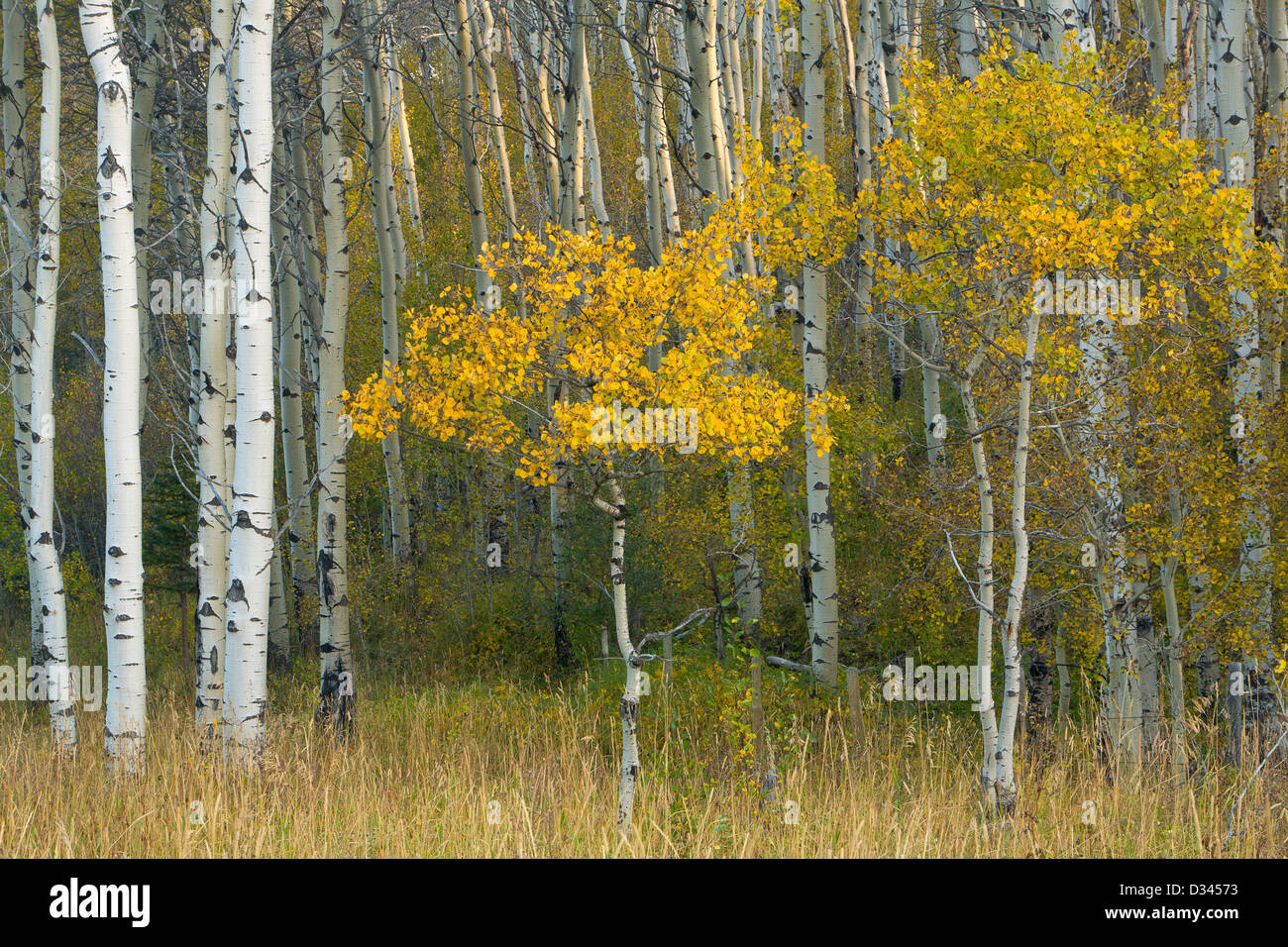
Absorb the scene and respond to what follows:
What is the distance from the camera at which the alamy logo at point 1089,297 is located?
635 centimetres

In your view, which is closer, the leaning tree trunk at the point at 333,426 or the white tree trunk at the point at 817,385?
the leaning tree trunk at the point at 333,426

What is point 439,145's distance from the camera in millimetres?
25156

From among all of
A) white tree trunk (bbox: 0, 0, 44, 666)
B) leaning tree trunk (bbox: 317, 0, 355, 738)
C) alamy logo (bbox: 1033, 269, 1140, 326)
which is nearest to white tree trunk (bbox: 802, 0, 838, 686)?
alamy logo (bbox: 1033, 269, 1140, 326)

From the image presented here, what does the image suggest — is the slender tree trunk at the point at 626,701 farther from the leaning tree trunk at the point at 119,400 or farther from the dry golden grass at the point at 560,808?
the leaning tree trunk at the point at 119,400

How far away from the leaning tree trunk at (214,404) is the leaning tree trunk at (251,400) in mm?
882

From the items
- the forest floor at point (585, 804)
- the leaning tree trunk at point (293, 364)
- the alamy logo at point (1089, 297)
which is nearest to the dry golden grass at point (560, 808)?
the forest floor at point (585, 804)

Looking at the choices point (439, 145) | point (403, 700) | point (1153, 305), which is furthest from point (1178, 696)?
point (439, 145)

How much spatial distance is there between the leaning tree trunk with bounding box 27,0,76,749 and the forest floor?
22.0 inches

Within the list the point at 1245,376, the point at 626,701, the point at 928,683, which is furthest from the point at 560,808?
the point at 1245,376

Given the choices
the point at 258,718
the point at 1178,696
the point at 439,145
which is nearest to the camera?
the point at 258,718

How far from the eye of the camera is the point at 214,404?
6895mm
